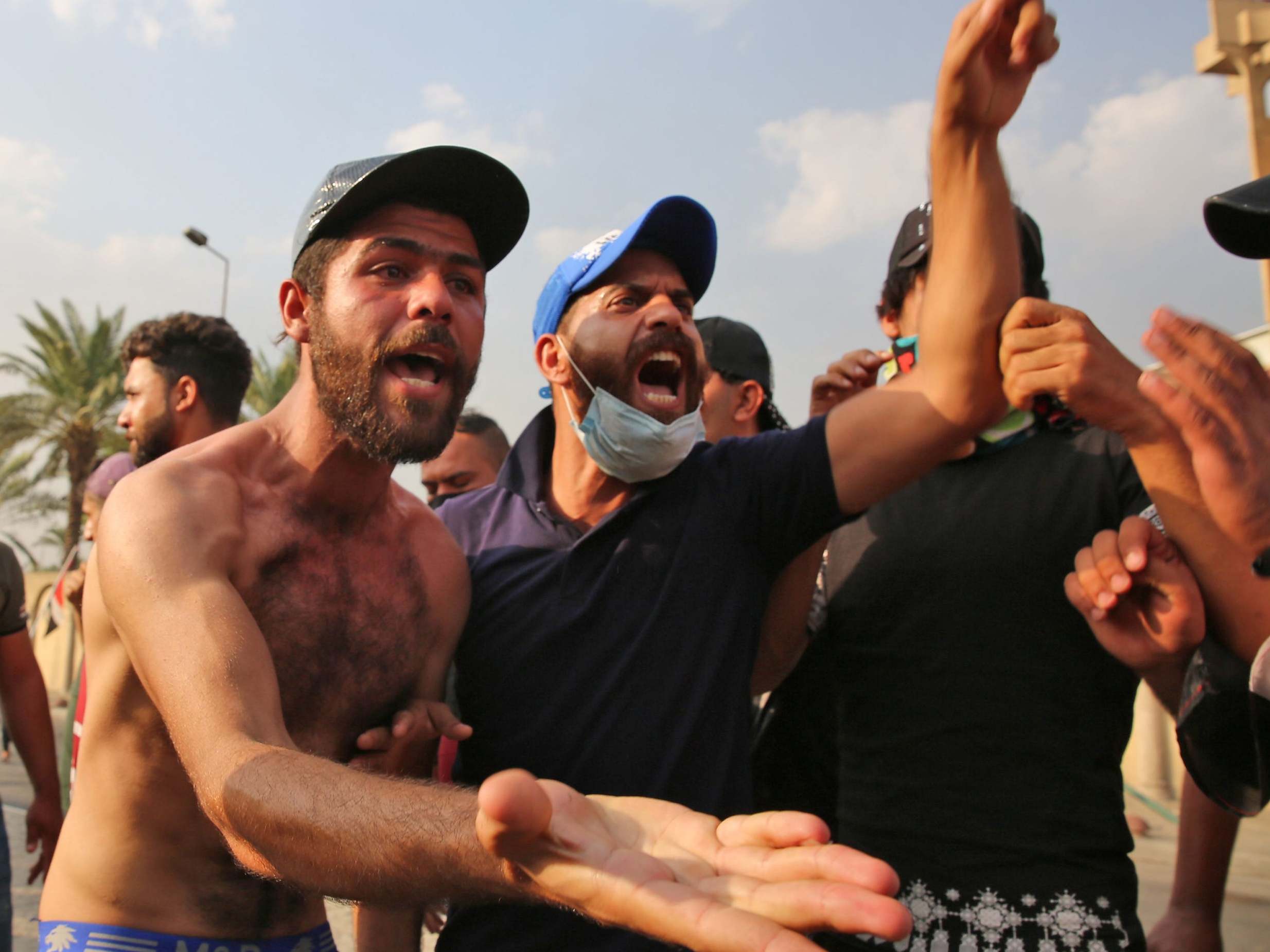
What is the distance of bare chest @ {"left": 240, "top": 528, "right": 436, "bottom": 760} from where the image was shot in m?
2.15

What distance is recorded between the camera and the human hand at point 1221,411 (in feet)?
5.84

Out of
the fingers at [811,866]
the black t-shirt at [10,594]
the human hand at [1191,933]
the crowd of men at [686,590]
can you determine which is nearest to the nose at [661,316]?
the crowd of men at [686,590]

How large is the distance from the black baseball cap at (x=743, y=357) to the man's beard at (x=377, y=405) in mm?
1851

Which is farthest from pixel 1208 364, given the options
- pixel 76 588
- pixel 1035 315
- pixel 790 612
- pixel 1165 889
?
pixel 1165 889

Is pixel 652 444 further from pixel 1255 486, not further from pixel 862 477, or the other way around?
pixel 1255 486

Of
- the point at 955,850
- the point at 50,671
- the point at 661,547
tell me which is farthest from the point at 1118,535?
the point at 50,671

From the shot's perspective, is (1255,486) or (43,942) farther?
(43,942)

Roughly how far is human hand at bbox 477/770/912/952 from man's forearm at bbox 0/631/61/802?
3772 millimetres

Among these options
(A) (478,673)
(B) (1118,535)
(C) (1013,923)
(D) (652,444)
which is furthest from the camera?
(D) (652,444)

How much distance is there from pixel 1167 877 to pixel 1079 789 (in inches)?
206

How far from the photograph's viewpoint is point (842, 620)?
2549mm

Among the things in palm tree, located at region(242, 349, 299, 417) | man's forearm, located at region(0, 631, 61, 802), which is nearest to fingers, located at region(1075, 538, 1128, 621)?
man's forearm, located at region(0, 631, 61, 802)

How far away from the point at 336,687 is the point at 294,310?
97 centimetres

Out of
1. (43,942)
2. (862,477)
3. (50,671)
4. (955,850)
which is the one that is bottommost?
(43,942)
